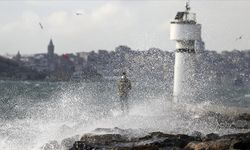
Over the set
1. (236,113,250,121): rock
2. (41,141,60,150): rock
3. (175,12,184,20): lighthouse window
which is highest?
(175,12,184,20): lighthouse window

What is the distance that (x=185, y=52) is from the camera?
89.2 feet

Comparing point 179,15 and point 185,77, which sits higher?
point 179,15

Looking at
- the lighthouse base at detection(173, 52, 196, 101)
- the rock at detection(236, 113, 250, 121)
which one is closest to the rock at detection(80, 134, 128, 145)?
the rock at detection(236, 113, 250, 121)

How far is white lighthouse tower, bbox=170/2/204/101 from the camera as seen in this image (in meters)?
27.0

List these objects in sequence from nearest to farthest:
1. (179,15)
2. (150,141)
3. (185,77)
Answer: (150,141) → (185,77) → (179,15)

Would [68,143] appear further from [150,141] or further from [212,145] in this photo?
[212,145]

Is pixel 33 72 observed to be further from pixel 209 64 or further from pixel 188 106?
pixel 188 106

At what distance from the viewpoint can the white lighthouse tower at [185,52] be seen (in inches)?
1063

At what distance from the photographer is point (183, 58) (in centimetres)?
2706

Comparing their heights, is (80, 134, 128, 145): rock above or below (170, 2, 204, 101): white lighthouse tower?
below

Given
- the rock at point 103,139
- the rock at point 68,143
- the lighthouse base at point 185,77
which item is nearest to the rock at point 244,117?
the lighthouse base at point 185,77

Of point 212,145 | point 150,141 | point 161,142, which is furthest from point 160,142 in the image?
point 212,145

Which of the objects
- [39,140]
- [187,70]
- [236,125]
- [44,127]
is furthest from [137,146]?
[187,70]

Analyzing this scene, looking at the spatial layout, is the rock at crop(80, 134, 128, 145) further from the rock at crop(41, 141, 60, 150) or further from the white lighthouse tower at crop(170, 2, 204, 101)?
the white lighthouse tower at crop(170, 2, 204, 101)
